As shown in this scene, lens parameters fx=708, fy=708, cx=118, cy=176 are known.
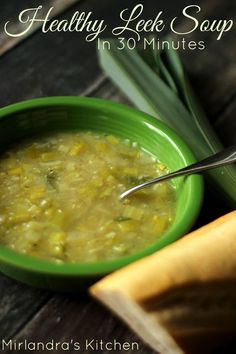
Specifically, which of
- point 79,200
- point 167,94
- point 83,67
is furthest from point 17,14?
point 79,200

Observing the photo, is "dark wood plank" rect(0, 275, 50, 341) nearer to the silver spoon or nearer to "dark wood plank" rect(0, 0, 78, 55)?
the silver spoon

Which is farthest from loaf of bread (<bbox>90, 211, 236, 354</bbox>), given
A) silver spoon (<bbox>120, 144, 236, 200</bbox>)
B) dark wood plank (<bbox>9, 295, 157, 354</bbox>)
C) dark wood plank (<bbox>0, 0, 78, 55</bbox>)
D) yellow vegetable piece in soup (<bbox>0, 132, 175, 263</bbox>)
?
dark wood plank (<bbox>0, 0, 78, 55</bbox>)

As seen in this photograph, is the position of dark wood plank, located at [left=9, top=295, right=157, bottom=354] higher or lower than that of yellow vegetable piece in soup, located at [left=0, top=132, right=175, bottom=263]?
lower

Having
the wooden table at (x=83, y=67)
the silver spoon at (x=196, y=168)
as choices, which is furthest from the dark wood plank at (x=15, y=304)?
the silver spoon at (x=196, y=168)

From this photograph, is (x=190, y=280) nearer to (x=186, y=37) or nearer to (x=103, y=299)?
(x=103, y=299)

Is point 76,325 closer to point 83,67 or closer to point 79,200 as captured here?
point 79,200

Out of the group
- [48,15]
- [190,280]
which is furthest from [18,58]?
[190,280]

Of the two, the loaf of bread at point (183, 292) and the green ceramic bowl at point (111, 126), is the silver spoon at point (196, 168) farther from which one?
the loaf of bread at point (183, 292)
